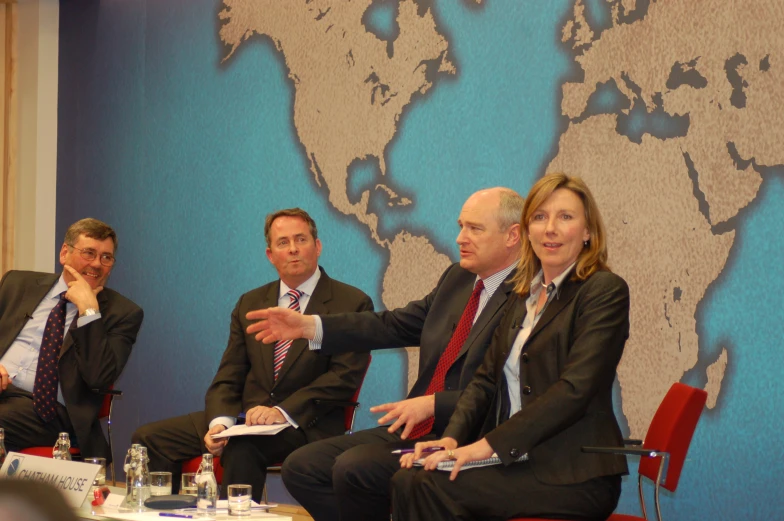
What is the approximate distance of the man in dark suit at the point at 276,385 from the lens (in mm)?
3701

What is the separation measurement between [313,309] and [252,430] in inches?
27.0

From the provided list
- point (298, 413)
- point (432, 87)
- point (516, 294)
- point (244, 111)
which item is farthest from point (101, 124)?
point (516, 294)

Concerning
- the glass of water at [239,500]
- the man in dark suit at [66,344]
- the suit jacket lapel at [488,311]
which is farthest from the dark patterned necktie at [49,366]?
the suit jacket lapel at [488,311]

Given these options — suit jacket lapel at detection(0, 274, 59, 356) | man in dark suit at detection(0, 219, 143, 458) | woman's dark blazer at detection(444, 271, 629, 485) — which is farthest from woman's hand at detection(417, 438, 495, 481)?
suit jacket lapel at detection(0, 274, 59, 356)

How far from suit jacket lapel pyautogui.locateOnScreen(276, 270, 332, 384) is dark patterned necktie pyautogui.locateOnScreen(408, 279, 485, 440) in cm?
83

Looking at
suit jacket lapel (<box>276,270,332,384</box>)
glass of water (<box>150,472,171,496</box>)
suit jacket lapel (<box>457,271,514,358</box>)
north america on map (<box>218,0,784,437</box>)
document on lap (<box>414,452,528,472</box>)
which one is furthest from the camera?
suit jacket lapel (<box>276,270,332,384</box>)

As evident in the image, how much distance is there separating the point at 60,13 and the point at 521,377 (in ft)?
15.6

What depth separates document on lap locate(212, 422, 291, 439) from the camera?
3.54 meters

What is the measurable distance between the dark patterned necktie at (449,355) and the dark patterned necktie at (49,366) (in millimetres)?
1864

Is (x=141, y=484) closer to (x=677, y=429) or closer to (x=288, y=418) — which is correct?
(x=288, y=418)

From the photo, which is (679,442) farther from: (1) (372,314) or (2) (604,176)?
(2) (604,176)

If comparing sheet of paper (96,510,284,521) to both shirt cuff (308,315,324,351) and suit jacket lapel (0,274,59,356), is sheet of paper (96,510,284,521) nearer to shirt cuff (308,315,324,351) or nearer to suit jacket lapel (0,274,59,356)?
shirt cuff (308,315,324,351)

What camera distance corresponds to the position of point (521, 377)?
2725mm

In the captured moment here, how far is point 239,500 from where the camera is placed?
2.73m
